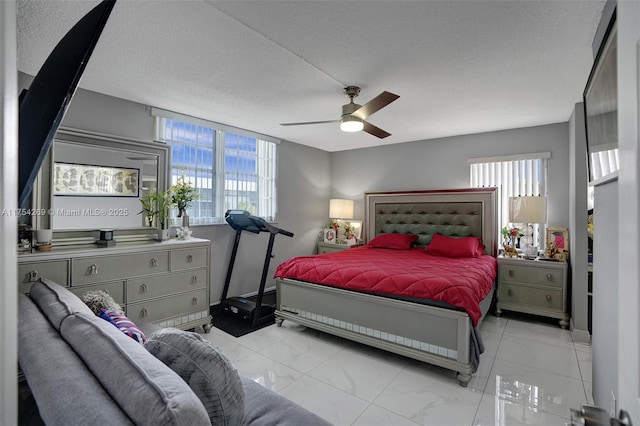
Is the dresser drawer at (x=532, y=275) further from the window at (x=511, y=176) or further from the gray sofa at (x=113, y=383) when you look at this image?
the gray sofa at (x=113, y=383)

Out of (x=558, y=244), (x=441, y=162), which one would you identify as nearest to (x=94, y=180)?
(x=441, y=162)

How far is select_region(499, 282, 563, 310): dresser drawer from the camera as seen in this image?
3619 millimetres

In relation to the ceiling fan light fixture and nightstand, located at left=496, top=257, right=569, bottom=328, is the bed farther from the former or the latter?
the ceiling fan light fixture

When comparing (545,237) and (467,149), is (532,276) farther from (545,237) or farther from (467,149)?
(467,149)

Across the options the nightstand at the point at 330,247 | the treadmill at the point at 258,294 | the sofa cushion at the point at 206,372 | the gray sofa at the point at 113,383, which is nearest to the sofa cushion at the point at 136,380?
the gray sofa at the point at 113,383

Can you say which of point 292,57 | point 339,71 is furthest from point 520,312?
point 292,57

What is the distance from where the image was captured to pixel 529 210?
150 inches

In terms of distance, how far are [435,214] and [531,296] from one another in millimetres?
1669

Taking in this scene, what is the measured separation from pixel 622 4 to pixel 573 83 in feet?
8.90

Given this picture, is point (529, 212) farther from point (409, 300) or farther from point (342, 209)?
point (342, 209)

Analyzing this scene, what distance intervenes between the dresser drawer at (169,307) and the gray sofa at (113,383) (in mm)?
1590

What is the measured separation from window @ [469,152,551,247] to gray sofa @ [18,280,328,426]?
164 inches

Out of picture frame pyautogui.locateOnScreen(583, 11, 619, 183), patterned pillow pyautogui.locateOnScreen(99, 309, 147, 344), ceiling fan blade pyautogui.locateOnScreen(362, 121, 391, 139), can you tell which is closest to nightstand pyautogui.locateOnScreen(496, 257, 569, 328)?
ceiling fan blade pyautogui.locateOnScreen(362, 121, 391, 139)

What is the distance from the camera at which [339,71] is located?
2578 mm
